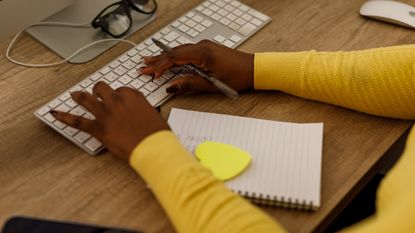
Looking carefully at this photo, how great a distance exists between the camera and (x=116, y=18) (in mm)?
985

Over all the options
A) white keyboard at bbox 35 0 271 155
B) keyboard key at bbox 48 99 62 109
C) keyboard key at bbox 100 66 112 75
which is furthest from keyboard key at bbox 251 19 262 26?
keyboard key at bbox 48 99 62 109

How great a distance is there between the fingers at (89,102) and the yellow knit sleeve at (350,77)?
0.88ft

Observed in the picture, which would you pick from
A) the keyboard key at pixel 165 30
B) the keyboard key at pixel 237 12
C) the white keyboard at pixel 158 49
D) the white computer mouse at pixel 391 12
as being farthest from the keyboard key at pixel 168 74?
the white computer mouse at pixel 391 12

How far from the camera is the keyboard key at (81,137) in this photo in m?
0.77

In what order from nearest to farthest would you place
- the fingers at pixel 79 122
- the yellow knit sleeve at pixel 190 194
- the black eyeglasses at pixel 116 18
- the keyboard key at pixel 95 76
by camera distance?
the yellow knit sleeve at pixel 190 194
the fingers at pixel 79 122
the keyboard key at pixel 95 76
the black eyeglasses at pixel 116 18

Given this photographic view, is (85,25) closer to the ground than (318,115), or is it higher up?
higher up

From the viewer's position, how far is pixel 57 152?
78cm

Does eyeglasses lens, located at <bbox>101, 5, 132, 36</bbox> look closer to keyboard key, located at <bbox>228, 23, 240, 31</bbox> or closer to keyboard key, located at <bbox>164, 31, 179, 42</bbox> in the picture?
keyboard key, located at <bbox>164, 31, 179, 42</bbox>

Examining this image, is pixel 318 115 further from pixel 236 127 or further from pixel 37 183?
pixel 37 183

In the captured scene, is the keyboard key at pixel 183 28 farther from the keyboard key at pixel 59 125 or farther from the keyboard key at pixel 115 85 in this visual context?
the keyboard key at pixel 59 125

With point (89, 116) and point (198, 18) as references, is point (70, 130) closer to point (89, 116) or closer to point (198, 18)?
point (89, 116)

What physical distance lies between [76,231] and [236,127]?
0.93 ft

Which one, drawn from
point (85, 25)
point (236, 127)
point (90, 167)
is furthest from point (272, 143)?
point (85, 25)

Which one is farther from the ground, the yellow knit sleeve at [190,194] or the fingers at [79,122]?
the fingers at [79,122]
